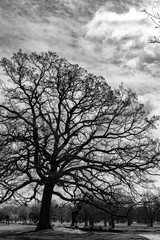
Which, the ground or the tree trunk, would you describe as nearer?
the ground

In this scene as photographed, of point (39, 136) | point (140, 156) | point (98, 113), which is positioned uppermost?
point (98, 113)

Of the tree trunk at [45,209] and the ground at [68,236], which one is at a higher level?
the tree trunk at [45,209]

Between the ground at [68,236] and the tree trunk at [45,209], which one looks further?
the tree trunk at [45,209]

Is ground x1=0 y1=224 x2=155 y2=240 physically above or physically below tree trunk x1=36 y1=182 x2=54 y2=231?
below

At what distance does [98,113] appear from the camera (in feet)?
83.3

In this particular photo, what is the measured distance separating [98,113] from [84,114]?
4.76ft

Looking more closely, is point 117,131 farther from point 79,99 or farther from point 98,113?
point 79,99

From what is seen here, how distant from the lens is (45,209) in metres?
25.0

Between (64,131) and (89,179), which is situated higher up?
(64,131)

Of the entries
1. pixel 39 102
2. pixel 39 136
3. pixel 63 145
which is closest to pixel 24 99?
pixel 39 102

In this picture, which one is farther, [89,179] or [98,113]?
[98,113]

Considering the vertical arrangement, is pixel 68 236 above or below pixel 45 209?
below

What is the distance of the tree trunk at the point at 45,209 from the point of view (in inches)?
961

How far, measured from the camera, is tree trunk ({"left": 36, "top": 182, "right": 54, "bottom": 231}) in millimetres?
24422
